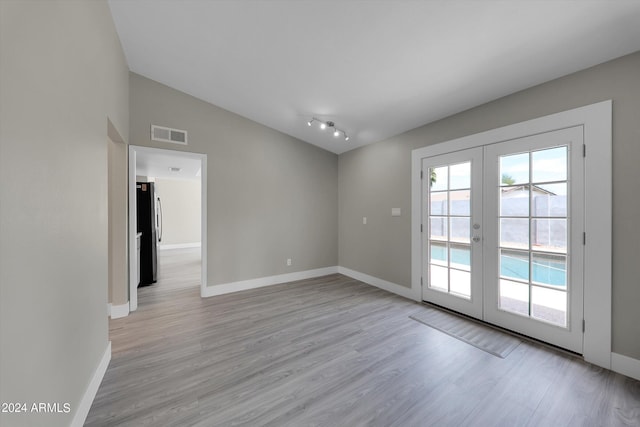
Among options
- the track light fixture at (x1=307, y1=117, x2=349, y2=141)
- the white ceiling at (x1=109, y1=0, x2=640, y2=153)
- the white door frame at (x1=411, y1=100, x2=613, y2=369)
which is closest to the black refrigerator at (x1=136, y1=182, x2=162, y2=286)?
the white ceiling at (x1=109, y1=0, x2=640, y2=153)

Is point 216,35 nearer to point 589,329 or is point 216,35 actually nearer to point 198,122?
point 198,122

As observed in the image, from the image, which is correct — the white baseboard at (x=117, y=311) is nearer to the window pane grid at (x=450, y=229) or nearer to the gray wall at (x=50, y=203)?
the gray wall at (x=50, y=203)

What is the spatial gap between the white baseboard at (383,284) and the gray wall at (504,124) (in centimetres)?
8

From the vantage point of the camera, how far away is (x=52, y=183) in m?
1.19

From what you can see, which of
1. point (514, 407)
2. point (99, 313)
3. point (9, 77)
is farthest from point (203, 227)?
point (514, 407)

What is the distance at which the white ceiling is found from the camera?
1729 mm

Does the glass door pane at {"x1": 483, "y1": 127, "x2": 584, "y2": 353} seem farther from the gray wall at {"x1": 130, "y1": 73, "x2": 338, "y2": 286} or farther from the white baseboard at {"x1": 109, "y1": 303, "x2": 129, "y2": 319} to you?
the white baseboard at {"x1": 109, "y1": 303, "x2": 129, "y2": 319}

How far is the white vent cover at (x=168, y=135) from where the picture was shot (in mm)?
3305

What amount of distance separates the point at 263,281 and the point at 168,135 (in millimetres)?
2715

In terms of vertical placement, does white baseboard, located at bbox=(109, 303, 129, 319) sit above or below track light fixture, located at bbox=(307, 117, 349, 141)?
below

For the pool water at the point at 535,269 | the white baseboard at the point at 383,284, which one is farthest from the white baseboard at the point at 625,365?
the white baseboard at the point at 383,284

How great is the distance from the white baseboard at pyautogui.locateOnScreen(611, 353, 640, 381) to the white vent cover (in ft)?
17.0

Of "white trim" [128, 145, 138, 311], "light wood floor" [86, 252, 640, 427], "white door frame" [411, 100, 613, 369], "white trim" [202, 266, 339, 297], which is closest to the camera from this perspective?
"light wood floor" [86, 252, 640, 427]

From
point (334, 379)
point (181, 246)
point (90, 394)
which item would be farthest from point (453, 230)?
point (181, 246)
